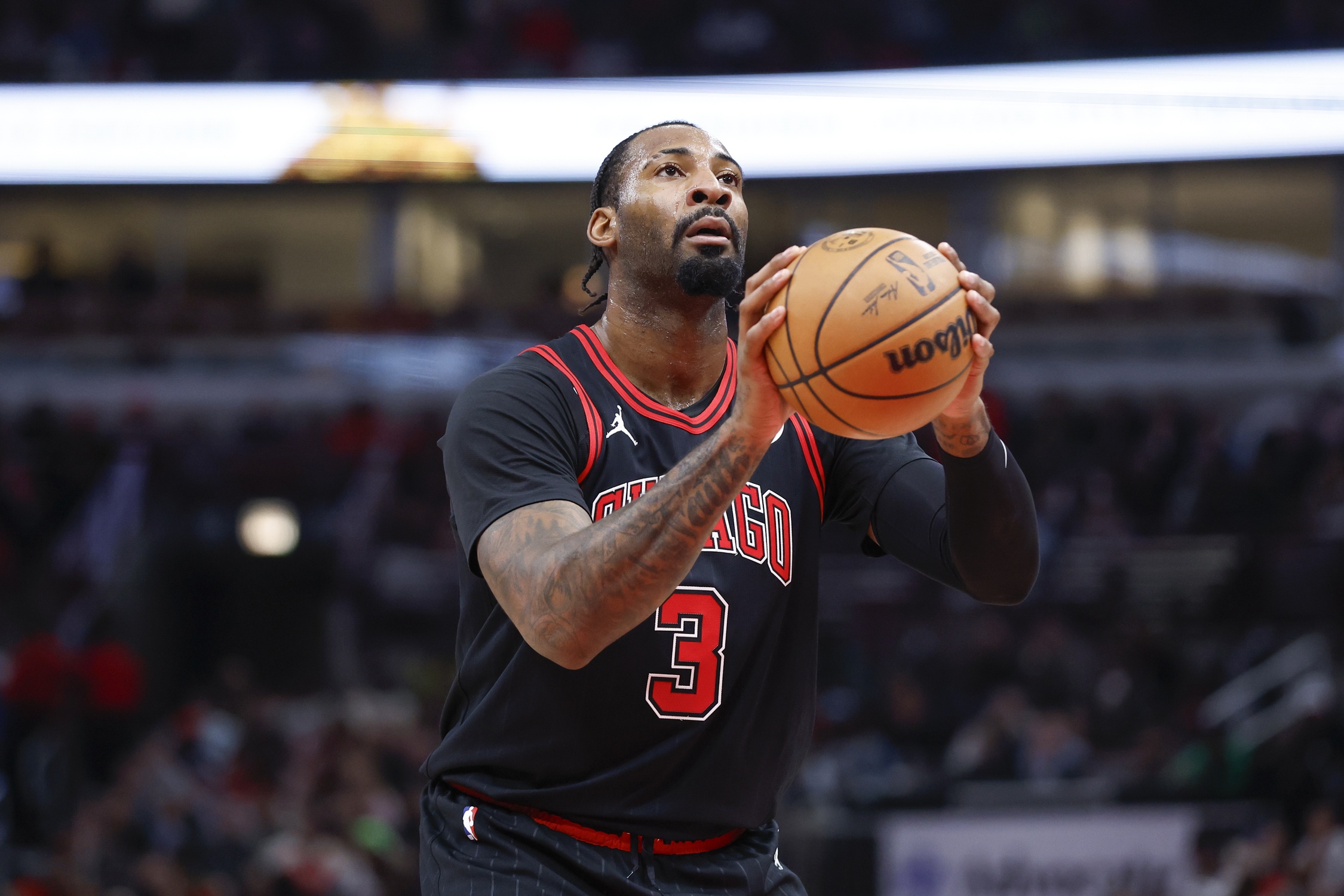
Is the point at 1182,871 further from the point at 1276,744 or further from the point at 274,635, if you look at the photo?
the point at 274,635

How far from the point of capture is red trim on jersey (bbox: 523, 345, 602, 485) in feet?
10.5

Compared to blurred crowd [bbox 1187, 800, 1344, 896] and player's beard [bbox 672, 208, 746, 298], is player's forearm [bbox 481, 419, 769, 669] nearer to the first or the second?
player's beard [bbox 672, 208, 746, 298]

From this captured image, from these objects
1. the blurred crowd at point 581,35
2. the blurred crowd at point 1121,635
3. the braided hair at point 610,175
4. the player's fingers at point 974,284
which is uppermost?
the blurred crowd at point 581,35

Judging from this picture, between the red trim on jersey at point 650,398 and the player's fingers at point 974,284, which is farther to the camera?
the red trim on jersey at point 650,398

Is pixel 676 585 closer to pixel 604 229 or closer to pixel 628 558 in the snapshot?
pixel 628 558

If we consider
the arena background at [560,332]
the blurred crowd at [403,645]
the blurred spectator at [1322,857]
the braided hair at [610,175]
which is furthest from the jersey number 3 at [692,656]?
the blurred spectator at [1322,857]

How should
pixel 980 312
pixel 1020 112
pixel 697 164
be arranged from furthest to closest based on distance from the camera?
pixel 1020 112 → pixel 697 164 → pixel 980 312

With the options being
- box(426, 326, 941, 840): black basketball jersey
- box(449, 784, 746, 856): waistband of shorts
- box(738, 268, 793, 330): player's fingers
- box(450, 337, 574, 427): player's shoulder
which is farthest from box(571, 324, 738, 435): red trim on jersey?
box(449, 784, 746, 856): waistband of shorts

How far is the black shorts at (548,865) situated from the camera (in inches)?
119

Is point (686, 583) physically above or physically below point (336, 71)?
below

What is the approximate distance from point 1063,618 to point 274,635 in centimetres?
903

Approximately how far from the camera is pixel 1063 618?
521 inches

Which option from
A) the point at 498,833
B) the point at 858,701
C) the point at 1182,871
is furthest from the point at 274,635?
the point at 498,833

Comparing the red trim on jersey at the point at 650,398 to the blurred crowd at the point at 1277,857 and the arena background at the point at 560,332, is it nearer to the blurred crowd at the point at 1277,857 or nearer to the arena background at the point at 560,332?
the arena background at the point at 560,332
